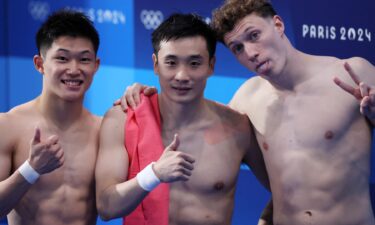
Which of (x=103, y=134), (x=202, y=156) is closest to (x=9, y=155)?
(x=103, y=134)

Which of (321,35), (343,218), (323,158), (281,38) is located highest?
(321,35)

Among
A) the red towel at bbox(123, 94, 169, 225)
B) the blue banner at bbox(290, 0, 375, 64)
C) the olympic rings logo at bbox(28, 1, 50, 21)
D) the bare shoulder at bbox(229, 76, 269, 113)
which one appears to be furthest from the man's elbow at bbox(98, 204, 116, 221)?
the olympic rings logo at bbox(28, 1, 50, 21)

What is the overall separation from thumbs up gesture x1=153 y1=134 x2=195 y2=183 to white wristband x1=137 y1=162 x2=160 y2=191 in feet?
0.05

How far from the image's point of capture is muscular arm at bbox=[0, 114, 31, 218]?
7.63ft

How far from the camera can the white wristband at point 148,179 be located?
7.36ft

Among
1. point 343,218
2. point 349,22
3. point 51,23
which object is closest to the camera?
point 343,218

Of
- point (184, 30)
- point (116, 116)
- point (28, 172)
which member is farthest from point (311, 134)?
point (28, 172)

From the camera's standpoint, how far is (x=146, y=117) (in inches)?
99.0

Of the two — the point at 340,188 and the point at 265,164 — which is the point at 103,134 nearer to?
the point at 265,164

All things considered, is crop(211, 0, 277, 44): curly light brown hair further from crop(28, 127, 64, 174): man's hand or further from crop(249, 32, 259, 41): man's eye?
crop(28, 127, 64, 174): man's hand

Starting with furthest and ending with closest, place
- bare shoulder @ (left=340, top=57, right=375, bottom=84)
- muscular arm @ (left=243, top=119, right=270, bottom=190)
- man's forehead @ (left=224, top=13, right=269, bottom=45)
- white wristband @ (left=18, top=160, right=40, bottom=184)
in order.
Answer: muscular arm @ (left=243, top=119, right=270, bottom=190) < man's forehead @ (left=224, top=13, right=269, bottom=45) < bare shoulder @ (left=340, top=57, right=375, bottom=84) < white wristband @ (left=18, top=160, right=40, bottom=184)

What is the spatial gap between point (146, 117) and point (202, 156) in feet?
0.80

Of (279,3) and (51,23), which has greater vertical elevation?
(279,3)

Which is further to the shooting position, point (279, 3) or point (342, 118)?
point (279, 3)
